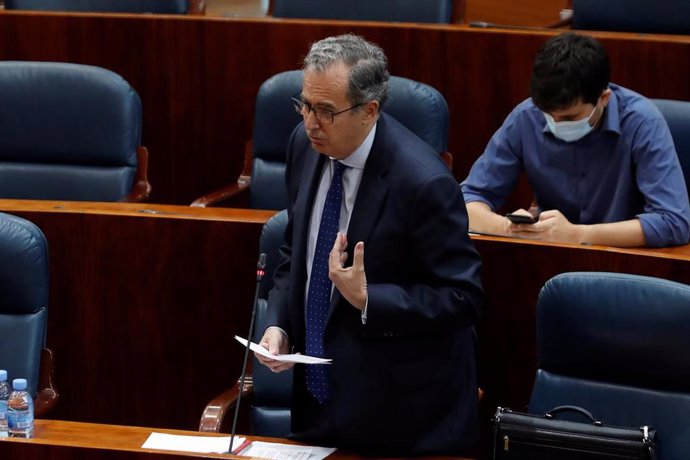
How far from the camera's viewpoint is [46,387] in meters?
1.59

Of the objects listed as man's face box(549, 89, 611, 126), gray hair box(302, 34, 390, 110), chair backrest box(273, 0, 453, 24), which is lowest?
man's face box(549, 89, 611, 126)

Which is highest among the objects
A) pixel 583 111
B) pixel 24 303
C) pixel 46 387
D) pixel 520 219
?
pixel 583 111

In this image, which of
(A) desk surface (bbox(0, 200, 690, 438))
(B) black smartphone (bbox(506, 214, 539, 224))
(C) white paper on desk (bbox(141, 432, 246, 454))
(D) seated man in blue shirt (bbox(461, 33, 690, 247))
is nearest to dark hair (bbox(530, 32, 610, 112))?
(D) seated man in blue shirt (bbox(461, 33, 690, 247))

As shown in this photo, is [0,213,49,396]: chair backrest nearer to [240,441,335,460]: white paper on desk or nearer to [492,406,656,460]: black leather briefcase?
[240,441,335,460]: white paper on desk

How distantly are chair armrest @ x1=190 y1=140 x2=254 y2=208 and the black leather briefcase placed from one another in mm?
872

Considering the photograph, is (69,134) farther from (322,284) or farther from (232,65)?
(322,284)

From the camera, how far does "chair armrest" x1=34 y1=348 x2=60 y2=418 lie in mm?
1557

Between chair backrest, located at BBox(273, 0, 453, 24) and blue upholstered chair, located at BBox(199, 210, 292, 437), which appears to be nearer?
blue upholstered chair, located at BBox(199, 210, 292, 437)

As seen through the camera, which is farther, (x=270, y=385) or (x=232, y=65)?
(x=232, y=65)

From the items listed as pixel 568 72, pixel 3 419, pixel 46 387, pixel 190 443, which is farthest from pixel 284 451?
pixel 568 72

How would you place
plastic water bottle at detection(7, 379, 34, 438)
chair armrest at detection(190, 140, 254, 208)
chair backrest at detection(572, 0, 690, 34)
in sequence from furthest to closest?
chair backrest at detection(572, 0, 690, 34)
chair armrest at detection(190, 140, 254, 208)
plastic water bottle at detection(7, 379, 34, 438)

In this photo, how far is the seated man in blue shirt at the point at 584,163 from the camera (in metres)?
1.59

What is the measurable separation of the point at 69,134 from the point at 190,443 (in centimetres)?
96

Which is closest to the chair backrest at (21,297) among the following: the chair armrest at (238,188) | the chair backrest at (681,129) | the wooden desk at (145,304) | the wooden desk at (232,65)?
the wooden desk at (145,304)
